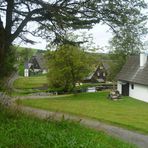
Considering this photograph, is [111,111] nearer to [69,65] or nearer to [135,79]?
[135,79]

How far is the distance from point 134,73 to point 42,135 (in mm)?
38039

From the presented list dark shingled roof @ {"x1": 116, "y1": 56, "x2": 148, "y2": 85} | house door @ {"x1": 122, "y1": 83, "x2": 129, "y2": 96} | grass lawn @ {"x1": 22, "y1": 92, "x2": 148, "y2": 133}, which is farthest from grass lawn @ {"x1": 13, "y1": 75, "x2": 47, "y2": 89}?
grass lawn @ {"x1": 22, "y1": 92, "x2": 148, "y2": 133}

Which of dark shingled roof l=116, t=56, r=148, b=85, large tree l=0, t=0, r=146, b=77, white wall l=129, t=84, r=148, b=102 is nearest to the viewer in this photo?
large tree l=0, t=0, r=146, b=77

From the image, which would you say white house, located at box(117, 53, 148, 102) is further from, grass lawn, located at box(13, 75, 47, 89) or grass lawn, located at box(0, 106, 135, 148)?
grass lawn, located at box(0, 106, 135, 148)

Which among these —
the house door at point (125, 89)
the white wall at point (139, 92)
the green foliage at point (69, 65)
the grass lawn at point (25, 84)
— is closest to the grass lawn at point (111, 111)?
the white wall at point (139, 92)

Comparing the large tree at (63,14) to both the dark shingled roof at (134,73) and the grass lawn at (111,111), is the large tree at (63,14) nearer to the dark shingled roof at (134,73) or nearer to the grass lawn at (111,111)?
the grass lawn at (111,111)

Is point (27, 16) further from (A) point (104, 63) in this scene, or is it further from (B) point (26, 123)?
(A) point (104, 63)

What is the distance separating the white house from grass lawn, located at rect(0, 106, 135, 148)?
1202 inches

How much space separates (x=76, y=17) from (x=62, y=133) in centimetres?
495

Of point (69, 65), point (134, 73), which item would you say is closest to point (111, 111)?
point (134, 73)

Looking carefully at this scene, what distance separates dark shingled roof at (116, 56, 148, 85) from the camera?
42.3m

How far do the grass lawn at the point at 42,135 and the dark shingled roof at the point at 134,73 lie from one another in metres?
30.7

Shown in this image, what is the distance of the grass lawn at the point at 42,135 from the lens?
26.8 feet

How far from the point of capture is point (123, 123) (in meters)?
22.0
